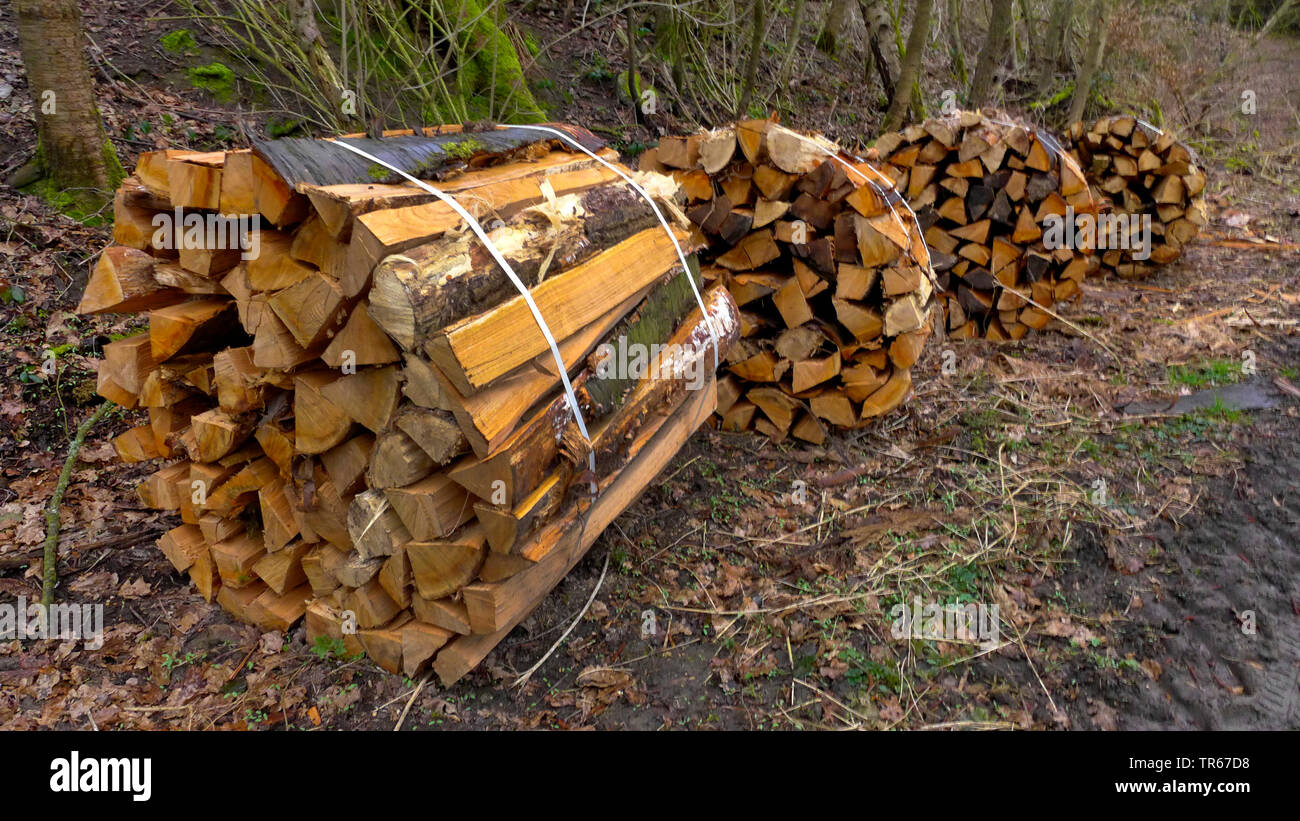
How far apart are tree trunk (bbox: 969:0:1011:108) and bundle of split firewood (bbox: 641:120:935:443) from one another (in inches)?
197

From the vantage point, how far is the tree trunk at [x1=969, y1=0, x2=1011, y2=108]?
26.0ft

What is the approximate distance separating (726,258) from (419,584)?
8.61 ft

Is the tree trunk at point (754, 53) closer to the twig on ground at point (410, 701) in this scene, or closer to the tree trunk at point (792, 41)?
the tree trunk at point (792, 41)

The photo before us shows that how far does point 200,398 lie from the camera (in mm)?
2887

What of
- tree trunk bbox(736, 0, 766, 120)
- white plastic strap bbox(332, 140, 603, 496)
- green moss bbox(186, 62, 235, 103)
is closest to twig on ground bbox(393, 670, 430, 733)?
white plastic strap bbox(332, 140, 603, 496)

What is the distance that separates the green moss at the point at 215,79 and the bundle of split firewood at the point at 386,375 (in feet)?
12.0

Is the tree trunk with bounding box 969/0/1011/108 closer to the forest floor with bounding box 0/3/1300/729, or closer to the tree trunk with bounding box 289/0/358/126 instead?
the forest floor with bounding box 0/3/1300/729

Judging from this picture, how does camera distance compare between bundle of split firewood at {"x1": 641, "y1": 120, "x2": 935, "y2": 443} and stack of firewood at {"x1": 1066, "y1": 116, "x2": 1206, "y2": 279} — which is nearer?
bundle of split firewood at {"x1": 641, "y1": 120, "x2": 935, "y2": 443}

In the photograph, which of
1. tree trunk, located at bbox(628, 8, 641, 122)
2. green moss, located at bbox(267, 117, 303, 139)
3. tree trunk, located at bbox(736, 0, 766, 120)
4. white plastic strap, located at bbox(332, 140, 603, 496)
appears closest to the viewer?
white plastic strap, located at bbox(332, 140, 603, 496)

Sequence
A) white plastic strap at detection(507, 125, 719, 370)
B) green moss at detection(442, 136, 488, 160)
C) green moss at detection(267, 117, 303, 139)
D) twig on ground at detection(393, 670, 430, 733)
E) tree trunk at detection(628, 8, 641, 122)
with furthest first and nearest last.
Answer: tree trunk at detection(628, 8, 641, 122)
green moss at detection(267, 117, 303, 139)
white plastic strap at detection(507, 125, 719, 370)
green moss at detection(442, 136, 488, 160)
twig on ground at detection(393, 670, 430, 733)
